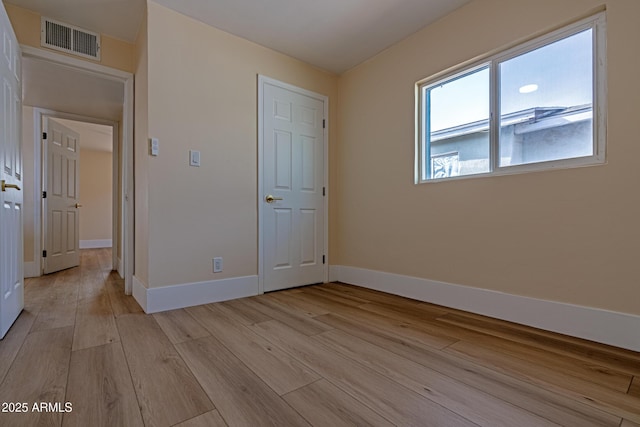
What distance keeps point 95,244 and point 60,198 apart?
3641 mm

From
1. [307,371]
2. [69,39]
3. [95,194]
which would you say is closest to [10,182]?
[69,39]

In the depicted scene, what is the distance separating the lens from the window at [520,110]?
181cm

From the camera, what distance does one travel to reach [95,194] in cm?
731

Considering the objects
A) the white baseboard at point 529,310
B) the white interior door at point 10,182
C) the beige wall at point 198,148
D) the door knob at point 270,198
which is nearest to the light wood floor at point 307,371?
the white baseboard at point 529,310

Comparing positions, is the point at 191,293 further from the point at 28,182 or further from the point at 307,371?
the point at 28,182

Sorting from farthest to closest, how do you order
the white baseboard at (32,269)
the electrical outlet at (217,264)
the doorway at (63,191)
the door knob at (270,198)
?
the doorway at (63,191)
the white baseboard at (32,269)
the door knob at (270,198)
the electrical outlet at (217,264)

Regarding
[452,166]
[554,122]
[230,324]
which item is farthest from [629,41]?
[230,324]

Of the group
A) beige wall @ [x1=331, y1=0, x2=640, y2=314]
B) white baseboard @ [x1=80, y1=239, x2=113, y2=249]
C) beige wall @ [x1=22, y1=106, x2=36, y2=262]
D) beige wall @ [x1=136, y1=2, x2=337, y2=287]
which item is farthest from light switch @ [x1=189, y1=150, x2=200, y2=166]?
white baseboard @ [x1=80, y1=239, x2=113, y2=249]

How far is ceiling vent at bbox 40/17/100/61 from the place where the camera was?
95.9 inches

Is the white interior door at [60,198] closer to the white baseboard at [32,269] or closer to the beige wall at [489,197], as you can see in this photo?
the white baseboard at [32,269]

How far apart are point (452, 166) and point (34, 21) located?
364 cm

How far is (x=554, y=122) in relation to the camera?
195 cm

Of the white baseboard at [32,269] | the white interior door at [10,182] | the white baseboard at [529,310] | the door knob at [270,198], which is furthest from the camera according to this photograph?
the white baseboard at [32,269]

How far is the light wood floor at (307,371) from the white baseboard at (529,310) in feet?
0.30
